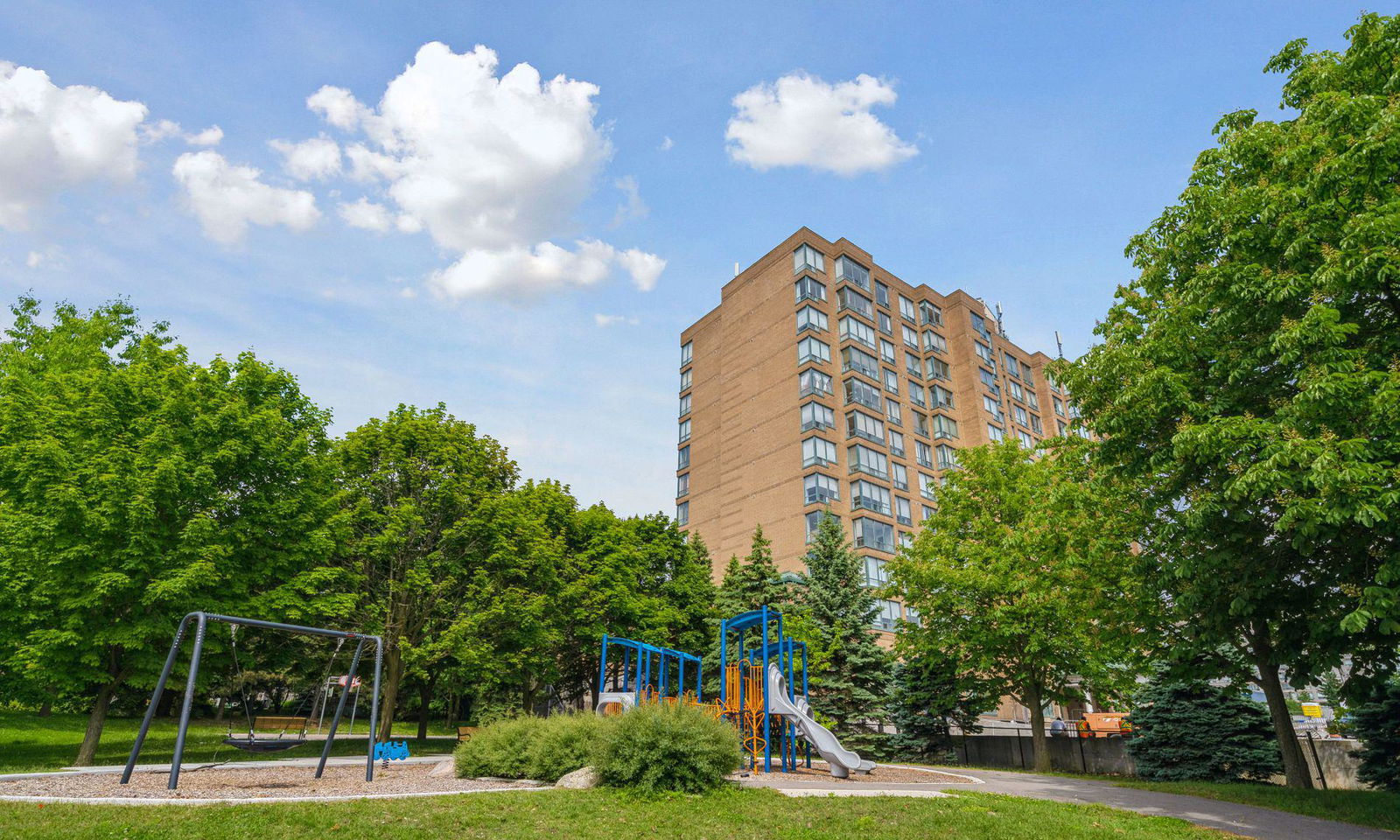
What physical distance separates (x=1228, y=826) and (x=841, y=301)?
52.3 metres

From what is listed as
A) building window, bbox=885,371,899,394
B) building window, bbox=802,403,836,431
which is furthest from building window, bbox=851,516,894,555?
building window, bbox=885,371,899,394

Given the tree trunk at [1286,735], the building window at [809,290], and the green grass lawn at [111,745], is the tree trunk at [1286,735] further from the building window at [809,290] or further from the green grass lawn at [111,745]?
the building window at [809,290]

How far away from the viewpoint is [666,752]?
532 inches

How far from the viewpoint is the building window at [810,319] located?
59.8 metres

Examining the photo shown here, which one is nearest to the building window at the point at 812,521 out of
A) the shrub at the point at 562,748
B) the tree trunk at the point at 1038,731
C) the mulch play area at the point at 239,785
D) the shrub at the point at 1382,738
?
the tree trunk at the point at 1038,731

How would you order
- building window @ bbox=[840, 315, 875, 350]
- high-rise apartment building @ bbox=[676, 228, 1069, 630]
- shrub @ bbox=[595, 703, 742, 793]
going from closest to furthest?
1. shrub @ bbox=[595, 703, 742, 793]
2. high-rise apartment building @ bbox=[676, 228, 1069, 630]
3. building window @ bbox=[840, 315, 875, 350]

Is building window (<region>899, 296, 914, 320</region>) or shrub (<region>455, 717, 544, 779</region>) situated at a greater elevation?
building window (<region>899, 296, 914, 320</region>)

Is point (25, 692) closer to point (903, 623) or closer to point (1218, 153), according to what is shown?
point (903, 623)

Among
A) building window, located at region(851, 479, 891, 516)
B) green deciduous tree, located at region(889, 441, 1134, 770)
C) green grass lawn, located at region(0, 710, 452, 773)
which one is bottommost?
green grass lawn, located at region(0, 710, 452, 773)

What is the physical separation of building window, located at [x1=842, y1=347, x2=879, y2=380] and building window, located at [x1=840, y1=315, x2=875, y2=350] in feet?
3.22

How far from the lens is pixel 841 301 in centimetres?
6219

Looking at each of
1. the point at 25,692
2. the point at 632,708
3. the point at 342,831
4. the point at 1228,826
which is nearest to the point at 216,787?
the point at 342,831

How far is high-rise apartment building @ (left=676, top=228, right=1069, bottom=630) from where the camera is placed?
56000mm

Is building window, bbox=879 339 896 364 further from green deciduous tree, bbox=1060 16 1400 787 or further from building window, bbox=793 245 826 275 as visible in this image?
green deciduous tree, bbox=1060 16 1400 787
